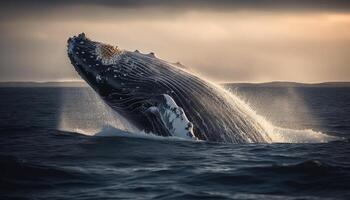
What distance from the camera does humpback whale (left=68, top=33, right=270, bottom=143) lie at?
1133 centimetres

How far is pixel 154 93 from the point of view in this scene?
445 inches

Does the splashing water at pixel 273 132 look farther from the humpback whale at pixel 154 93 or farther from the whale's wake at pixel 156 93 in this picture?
the humpback whale at pixel 154 93

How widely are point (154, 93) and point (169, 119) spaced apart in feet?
1.92

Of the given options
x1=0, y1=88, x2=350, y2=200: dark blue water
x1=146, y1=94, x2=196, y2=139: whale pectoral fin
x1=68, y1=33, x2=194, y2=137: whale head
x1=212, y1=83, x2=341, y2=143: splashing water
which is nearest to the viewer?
x1=0, y1=88, x2=350, y2=200: dark blue water

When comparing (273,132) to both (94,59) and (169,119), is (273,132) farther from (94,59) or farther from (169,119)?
(94,59)

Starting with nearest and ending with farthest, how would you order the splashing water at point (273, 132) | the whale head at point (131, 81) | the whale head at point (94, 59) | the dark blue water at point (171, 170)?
1. the dark blue water at point (171, 170)
2. the whale head at point (131, 81)
3. the whale head at point (94, 59)
4. the splashing water at point (273, 132)

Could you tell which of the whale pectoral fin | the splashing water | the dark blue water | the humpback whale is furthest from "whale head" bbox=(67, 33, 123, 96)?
the splashing water

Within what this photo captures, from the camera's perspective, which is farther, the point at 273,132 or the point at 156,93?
the point at 273,132

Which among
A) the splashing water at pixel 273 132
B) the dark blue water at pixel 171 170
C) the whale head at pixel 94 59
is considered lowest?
the dark blue water at pixel 171 170

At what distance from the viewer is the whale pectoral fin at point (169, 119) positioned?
1114cm

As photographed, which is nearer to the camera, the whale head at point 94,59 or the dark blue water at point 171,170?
the dark blue water at point 171,170

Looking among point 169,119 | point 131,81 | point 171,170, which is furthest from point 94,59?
point 171,170

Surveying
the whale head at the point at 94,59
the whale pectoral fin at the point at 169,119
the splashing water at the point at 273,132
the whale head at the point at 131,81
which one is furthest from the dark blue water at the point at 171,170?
the whale head at the point at 94,59

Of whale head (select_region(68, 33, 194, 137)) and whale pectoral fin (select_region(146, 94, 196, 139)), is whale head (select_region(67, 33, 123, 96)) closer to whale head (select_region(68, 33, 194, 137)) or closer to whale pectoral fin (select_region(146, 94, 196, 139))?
whale head (select_region(68, 33, 194, 137))
